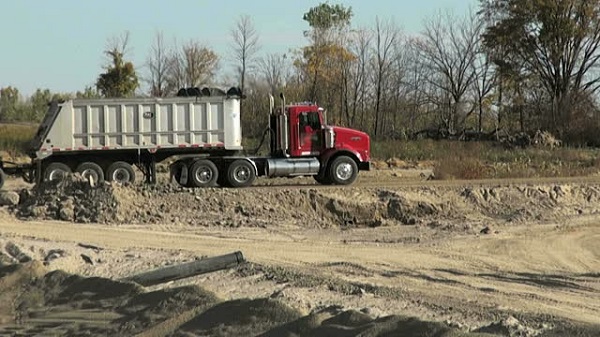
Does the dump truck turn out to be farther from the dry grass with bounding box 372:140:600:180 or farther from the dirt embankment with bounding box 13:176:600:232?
the dry grass with bounding box 372:140:600:180

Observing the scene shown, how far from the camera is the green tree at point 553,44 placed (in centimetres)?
5444

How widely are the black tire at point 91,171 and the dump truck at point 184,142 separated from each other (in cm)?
3

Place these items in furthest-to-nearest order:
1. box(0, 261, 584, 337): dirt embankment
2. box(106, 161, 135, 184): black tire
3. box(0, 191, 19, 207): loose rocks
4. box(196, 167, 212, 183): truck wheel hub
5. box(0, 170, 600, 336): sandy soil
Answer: box(196, 167, 212, 183): truck wheel hub < box(106, 161, 135, 184): black tire < box(0, 191, 19, 207): loose rocks < box(0, 170, 600, 336): sandy soil < box(0, 261, 584, 337): dirt embankment

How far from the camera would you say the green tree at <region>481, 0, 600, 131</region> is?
54.4 m

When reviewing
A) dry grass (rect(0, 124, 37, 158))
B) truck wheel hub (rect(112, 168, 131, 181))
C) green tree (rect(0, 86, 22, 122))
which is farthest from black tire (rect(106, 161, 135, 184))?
green tree (rect(0, 86, 22, 122))

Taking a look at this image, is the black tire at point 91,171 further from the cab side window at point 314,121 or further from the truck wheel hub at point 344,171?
the truck wheel hub at point 344,171

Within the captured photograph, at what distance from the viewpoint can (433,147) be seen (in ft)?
152

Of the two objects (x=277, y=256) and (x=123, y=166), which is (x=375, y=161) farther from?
(x=277, y=256)

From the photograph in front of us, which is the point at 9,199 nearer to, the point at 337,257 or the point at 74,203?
the point at 74,203

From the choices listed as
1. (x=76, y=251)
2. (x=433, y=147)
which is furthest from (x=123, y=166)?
(x=433, y=147)

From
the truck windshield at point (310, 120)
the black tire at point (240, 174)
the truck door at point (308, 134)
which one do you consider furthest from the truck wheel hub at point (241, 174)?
the truck windshield at point (310, 120)

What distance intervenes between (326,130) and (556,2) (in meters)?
34.7

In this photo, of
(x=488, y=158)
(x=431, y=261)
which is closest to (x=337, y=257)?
(x=431, y=261)

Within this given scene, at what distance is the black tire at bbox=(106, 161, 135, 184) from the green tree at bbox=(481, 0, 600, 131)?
119 ft
